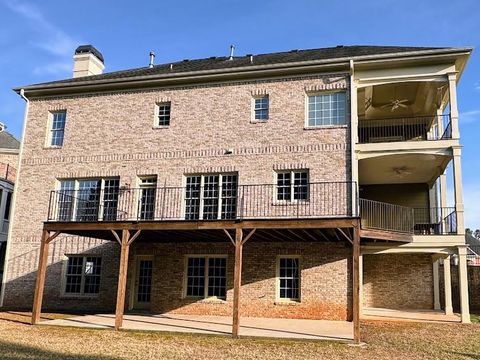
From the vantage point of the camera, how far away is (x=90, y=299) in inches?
690

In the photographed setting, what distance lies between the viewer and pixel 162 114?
18391 mm

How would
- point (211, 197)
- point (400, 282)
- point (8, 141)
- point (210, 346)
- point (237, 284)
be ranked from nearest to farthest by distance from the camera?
point (210, 346), point (237, 284), point (211, 197), point (400, 282), point (8, 141)

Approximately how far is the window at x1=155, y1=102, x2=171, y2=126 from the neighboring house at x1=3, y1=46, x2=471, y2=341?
0.04 m

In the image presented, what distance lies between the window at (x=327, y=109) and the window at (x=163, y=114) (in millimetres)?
5276

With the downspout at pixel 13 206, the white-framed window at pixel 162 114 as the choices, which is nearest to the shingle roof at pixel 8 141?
the downspout at pixel 13 206

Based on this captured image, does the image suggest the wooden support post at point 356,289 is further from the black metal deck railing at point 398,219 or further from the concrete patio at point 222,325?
the black metal deck railing at point 398,219

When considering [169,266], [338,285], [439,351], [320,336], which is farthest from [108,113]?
[439,351]

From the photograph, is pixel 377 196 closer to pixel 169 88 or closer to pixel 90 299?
pixel 169 88

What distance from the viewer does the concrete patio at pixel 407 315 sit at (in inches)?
608

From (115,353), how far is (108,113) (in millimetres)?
11375

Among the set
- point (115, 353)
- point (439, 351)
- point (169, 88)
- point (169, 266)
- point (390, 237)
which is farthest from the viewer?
point (169, 88)

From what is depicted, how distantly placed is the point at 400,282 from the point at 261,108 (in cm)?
868

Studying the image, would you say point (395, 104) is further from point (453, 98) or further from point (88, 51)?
point (88, 51)

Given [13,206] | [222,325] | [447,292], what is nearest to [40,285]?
[222,325]
